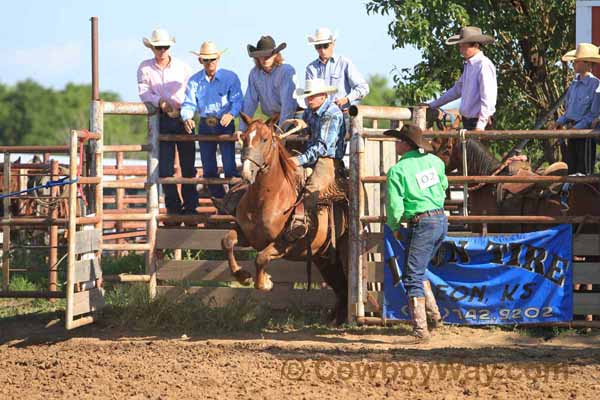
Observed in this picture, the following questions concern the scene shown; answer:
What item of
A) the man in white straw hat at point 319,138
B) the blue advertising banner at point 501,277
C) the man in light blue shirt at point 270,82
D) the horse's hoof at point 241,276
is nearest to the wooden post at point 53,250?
the horse's hoof at point 241,276

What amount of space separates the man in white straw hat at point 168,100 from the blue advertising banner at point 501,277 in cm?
244

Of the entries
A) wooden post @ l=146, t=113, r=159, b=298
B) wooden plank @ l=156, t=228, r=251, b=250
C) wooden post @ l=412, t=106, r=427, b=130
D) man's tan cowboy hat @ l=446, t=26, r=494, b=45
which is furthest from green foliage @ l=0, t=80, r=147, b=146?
wooden post @ l=412, t=106, r=427, b=130

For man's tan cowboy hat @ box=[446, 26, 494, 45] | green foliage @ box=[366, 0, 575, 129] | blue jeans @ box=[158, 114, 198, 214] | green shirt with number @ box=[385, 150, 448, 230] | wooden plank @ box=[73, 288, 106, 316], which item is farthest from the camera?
green foliage @ box=[366, 0, 575, 129]

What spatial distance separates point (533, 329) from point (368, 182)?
81.5 inches

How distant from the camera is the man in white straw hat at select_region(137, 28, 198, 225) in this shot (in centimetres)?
1104

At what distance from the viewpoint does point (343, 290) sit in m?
10.4

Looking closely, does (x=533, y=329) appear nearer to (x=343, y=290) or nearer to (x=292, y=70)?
(x=343, y=290)

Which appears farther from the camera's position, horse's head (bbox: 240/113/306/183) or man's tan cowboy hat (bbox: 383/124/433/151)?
horse's head (bbox: 240/113/306/183)

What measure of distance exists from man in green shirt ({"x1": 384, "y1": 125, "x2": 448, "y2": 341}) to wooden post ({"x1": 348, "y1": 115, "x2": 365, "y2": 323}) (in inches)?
32.8

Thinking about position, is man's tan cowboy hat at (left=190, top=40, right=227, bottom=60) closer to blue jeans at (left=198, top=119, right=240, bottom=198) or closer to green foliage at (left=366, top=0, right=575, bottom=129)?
blue jeans at (left=198, top=119, right=240, bottom=198)

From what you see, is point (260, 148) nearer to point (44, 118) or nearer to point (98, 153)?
point (98, 153)

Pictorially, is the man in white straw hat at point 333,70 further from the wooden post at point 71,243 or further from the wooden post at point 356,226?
the wooden post at point 71,243

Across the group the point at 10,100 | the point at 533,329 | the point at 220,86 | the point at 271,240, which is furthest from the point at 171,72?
the point at 10,100

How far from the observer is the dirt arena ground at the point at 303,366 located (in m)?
7.22
